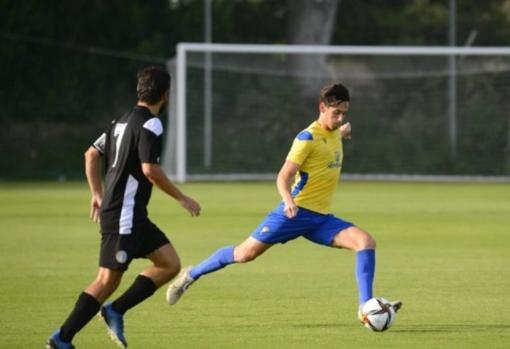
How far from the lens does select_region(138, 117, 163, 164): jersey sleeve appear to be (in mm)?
8148

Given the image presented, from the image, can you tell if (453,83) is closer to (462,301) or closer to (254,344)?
(462,301)

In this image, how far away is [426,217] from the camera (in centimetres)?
2011

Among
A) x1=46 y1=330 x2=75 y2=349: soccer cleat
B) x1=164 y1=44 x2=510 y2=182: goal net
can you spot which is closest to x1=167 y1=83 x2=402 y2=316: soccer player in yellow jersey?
x1=46 y1=330 x2=75 y2=349: soccer cleat

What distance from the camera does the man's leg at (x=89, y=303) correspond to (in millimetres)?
8156

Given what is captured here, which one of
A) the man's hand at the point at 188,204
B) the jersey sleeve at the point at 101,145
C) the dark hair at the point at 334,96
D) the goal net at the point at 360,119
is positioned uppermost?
the dark hair at the point at 334,96

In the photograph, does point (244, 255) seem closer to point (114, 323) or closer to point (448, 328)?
point (448, 328)

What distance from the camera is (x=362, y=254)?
958 cm

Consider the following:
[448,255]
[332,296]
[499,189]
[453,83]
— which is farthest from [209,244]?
[453,83]

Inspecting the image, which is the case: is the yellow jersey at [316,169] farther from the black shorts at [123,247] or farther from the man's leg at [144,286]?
the black shorts at [123,247]

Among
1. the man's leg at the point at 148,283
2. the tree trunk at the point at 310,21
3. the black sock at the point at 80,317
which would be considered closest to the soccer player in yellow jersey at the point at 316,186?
the man's leg at the point at 148,283

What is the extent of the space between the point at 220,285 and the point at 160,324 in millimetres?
2468

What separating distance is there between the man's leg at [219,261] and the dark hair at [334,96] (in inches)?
46.7

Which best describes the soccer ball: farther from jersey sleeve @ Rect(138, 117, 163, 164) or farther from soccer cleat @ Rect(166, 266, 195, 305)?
jersey sleeve @ Rect(138, 117, 163, 164)

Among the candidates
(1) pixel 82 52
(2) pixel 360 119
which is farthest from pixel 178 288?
(1) pixel 82 52
